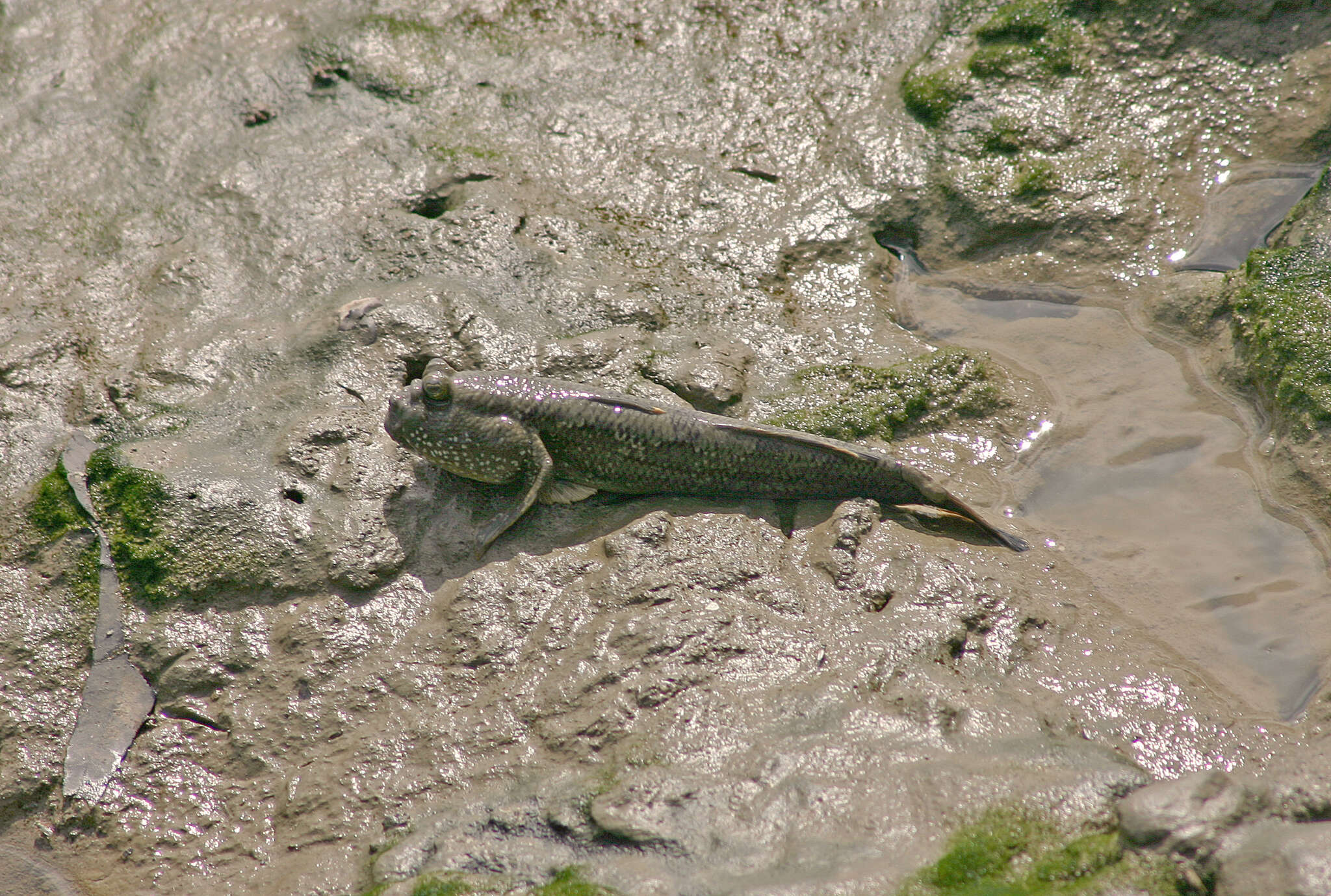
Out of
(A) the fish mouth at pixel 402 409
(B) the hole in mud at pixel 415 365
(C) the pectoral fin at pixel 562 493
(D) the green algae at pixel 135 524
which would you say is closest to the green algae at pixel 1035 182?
(C) the pectoral fin at pixel 562 493

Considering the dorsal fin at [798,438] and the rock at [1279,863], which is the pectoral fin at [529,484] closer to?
the dorsal fin at [798,438]

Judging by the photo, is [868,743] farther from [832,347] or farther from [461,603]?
[832,347]

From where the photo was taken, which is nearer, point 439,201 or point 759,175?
point 439,201

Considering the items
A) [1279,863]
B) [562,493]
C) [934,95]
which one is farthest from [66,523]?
[934,95]

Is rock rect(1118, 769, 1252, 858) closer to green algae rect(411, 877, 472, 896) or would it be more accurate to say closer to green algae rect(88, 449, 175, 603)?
green algae rect(411, 877, 472, 896)

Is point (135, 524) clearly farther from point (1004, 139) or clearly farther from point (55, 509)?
point (1004, 139)
